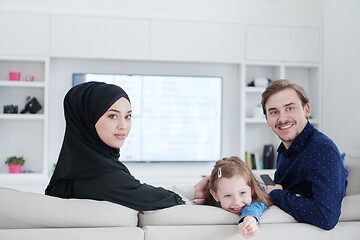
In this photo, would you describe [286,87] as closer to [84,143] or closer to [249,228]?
[249,228]

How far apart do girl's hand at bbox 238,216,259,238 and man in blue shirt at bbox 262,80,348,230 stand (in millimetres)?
238

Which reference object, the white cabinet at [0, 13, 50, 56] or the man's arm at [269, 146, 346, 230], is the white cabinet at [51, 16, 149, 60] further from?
the man's arm at [269, 146, 346, 230]

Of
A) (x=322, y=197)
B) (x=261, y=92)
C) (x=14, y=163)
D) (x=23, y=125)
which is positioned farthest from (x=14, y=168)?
(x=322, y=197)

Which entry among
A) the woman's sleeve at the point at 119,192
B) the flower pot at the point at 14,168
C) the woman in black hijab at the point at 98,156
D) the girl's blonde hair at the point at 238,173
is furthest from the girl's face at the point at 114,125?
the flower pot at the point at 14,168

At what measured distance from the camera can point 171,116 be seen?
14.7ft

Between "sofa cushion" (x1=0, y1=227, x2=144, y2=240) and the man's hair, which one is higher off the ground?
the man's hair

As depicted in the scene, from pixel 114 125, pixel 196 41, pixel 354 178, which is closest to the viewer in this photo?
pixel 114 125

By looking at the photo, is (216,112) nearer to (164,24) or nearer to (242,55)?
(242,55)

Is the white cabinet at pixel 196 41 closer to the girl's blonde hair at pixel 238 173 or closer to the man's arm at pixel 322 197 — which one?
the girl's blonde hair at pixel 238 173

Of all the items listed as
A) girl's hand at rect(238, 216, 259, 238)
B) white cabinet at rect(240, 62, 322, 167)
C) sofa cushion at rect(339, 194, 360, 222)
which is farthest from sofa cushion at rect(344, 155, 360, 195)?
white cabinet at rect(240, 62, 322, 167)

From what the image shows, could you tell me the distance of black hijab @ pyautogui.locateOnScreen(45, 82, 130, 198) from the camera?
1410 mm

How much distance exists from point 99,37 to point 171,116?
120 cm

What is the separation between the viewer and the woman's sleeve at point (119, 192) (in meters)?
1.40

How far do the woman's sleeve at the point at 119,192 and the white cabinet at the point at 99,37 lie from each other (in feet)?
A: 9.76
